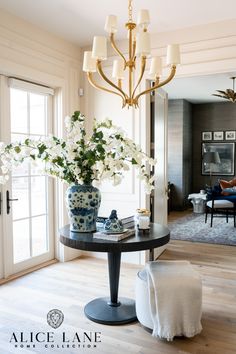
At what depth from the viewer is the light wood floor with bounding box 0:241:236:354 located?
2.40m

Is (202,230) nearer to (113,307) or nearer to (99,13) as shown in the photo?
(113,307)

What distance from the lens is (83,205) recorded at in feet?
8.48

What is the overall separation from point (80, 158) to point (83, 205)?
369mm

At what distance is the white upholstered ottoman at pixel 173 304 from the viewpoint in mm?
2420

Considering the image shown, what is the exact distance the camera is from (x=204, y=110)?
29.8ft

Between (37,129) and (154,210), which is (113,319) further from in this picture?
(37,129)

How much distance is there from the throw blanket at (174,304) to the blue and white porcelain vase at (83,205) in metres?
0.64

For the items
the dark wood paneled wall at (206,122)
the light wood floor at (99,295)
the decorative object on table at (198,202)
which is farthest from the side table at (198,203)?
the light wood floor at (99,295)

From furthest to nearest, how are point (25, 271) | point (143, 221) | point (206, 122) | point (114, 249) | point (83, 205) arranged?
point (206, 122) → point (25, 271) → point (143, 221) → point (83, 205) → point (114, 249)

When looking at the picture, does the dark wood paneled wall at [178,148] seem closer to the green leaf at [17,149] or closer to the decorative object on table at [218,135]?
the decorative object on table at [218,135]

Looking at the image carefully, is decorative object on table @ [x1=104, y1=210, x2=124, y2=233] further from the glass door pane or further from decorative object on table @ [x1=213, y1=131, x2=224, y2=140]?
decorative object on table @ [x1=213, y1=131, x2=224, y2=140]

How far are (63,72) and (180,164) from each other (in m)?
4.92

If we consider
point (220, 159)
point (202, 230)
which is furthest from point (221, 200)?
point (220, 159)

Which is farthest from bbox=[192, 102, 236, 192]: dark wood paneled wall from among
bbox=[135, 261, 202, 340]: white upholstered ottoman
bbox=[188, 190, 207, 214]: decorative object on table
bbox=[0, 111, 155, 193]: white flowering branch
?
bbox=[0, 111, 155, 193]: white flowering branch
